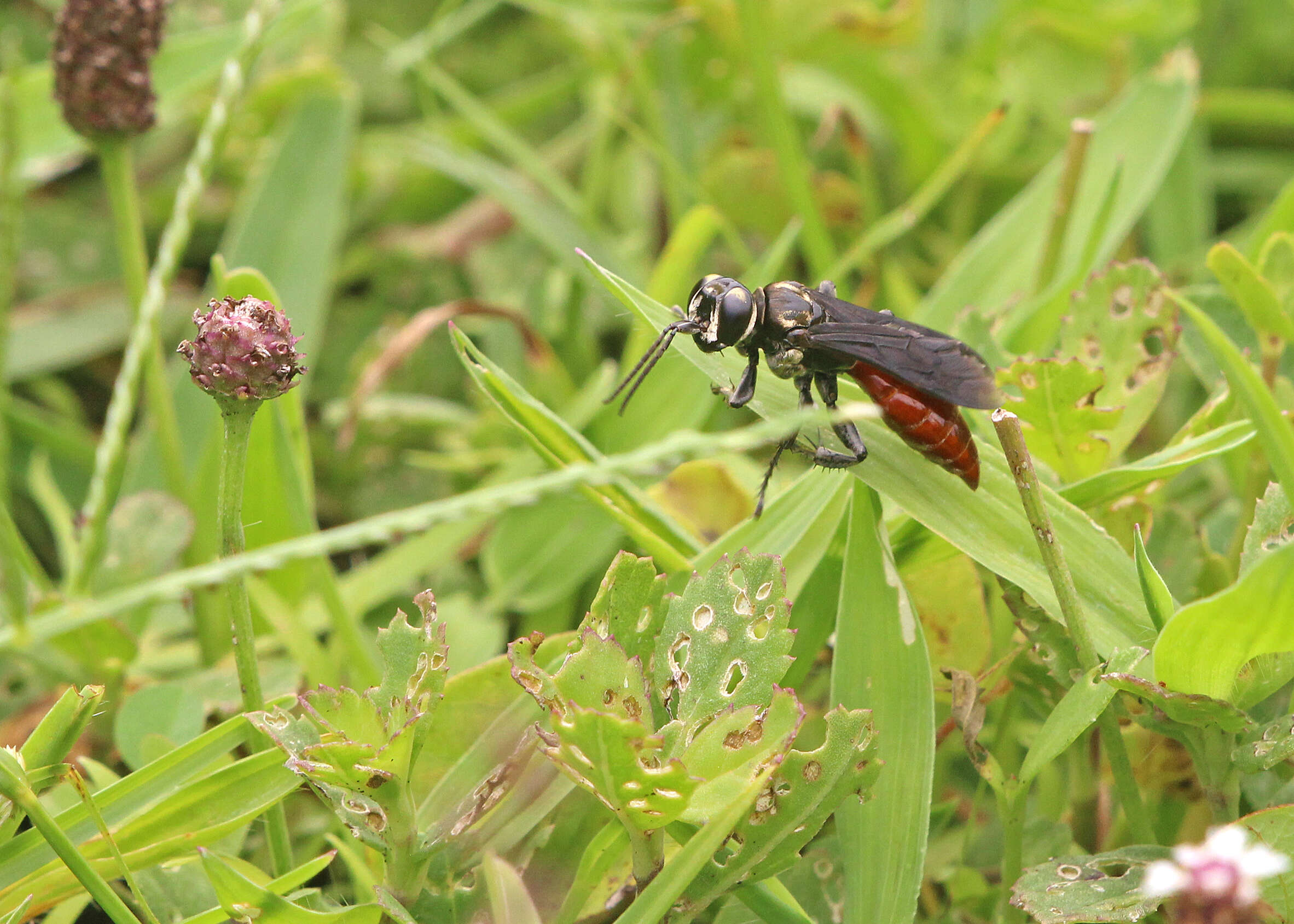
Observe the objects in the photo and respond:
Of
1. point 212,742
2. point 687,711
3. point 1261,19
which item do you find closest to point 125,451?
point 212,742

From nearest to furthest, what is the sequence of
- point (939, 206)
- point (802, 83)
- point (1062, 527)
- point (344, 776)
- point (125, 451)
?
point (344, 776), point (1062, 527), point (125, 451), point (939, 206), point (802, 83)

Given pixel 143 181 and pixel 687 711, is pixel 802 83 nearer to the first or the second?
pixel 143 181

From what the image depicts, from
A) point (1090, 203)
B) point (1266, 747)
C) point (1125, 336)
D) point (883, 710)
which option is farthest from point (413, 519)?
point (1090, 203)

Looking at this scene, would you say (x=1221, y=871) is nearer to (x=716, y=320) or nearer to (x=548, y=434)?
(x=548, y=434)

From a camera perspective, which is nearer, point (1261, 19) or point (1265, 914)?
point (1265, 914)

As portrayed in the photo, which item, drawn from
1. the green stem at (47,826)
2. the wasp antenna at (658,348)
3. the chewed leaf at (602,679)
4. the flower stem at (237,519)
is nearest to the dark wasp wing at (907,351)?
the wasp antenna at (658,348)

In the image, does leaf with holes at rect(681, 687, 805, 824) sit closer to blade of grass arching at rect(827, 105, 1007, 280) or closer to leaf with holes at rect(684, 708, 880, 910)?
leaf with holes at rect(684, 708, 880, 910)

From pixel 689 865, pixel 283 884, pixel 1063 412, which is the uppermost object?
pixel 1063 412
